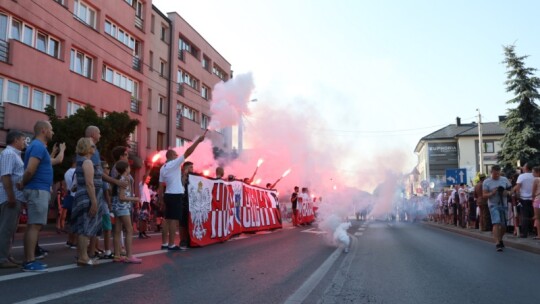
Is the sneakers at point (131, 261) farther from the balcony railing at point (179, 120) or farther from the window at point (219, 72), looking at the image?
the window at point (219, 72)

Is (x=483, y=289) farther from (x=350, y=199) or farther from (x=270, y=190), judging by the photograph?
(x=270, y=190)

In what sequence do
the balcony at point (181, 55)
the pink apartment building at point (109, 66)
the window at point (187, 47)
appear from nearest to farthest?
the pink apartment building at point (109, 66) < the balcony at point (181, 55) < the window at point (187, 47)

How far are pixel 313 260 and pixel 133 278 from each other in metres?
3.40

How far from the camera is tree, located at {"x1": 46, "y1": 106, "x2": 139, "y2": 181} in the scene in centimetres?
1778

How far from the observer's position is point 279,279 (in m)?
5.97

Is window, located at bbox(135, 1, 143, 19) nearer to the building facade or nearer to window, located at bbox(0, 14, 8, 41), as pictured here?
window, located at bbox(0, 14, 8, 41)

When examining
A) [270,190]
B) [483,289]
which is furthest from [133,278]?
[270,190]

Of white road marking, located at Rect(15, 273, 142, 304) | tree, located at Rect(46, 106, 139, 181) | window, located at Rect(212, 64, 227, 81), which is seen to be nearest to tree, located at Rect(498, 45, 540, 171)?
window, located at Rect(212, 64, 227, 81)

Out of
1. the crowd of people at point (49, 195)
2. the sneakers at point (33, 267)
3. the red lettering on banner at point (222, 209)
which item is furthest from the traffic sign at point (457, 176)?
the sneakers at point (33, 267)

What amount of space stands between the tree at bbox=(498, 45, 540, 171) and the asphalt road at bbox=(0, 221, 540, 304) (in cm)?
3314

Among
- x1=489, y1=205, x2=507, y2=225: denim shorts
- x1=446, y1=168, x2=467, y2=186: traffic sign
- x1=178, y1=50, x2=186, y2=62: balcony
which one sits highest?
x1=178, y1=50, x2=186, y2=62: balcony

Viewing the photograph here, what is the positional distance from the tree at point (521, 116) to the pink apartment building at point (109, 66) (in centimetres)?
2564

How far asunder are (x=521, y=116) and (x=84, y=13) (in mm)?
34299

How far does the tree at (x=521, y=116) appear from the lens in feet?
124
